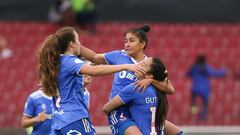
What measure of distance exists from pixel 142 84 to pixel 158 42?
13055 millimetres

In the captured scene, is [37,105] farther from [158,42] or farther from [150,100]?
[158,42]

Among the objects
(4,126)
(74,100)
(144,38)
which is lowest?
(4,126)

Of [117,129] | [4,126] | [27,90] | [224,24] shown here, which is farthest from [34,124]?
[224,24]

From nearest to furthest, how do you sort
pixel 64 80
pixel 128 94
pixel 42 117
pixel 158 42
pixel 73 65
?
pixel 73 65 < pixel 64 80 < pixel 128 94 < pixel 42 117 < pixel 158 42

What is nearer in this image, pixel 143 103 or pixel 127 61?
pixel 143 103

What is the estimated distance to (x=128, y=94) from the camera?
7.73m

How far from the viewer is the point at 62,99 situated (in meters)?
7.57

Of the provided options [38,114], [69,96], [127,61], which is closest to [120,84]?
[127,61]

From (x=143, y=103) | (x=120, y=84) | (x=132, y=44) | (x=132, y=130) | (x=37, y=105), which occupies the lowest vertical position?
(x=132, y=130)

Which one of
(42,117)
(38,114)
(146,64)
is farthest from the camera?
(38,114)

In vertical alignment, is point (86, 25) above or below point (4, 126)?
above

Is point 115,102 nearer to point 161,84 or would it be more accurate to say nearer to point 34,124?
point 161,84

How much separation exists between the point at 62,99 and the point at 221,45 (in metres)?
13.3

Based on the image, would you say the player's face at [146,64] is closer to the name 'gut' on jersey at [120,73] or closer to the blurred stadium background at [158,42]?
the name 'gut' on jersey at [120,73]
